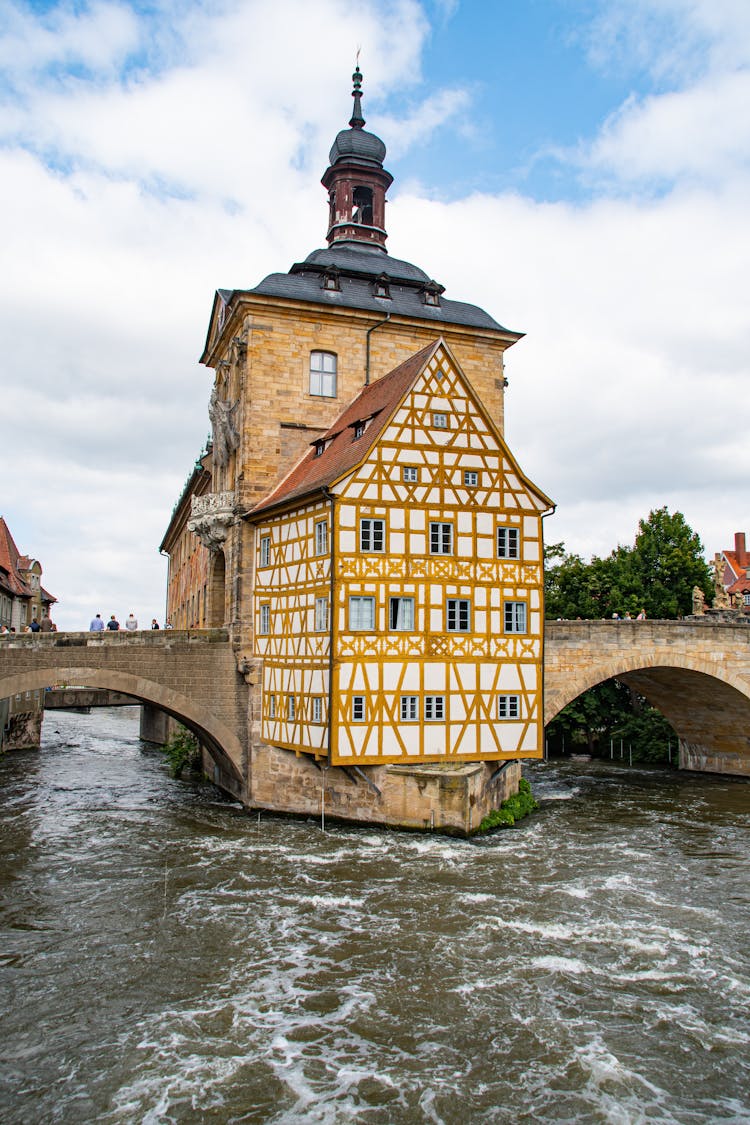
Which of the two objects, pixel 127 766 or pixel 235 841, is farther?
pixel 127 766

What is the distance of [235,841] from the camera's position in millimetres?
19719

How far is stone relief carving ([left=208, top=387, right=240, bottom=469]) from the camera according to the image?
25.8 metres

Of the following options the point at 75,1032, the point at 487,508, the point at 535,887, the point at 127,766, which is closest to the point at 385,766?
the point at 535,887

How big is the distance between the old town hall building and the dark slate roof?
4.1 inches

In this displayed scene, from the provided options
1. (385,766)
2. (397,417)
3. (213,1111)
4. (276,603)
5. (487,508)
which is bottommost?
(213,1111)

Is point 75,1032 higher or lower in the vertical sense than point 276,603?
lower

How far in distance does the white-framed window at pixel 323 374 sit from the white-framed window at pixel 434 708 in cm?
924

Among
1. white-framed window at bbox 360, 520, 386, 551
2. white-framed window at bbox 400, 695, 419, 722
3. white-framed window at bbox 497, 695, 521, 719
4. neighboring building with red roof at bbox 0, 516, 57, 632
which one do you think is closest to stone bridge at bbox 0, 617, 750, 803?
white-framed window at bbox 497, 695, 521, 719

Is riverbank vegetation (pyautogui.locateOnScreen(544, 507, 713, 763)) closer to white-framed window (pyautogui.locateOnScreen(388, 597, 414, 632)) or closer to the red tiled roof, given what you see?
the red tiled roof

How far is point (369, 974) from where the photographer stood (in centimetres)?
1236

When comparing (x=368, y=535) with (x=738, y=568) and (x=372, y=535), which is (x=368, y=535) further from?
(x=738, y=568)

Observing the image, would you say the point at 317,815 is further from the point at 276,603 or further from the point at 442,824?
the point at 276,603

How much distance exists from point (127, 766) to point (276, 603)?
15.5 metres

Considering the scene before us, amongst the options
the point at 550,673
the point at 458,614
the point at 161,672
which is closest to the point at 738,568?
the point at 550,673
